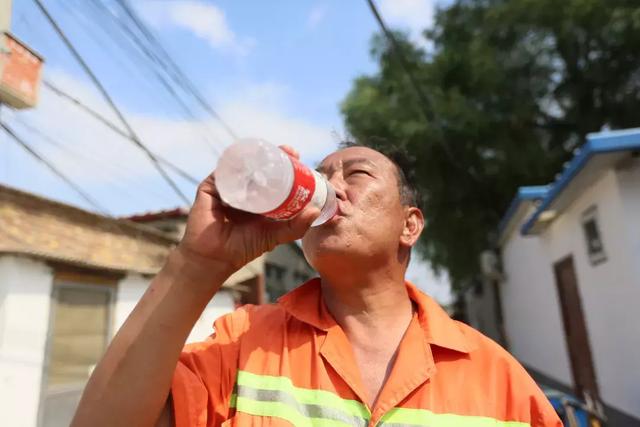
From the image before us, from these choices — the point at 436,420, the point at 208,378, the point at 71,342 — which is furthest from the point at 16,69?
the point at 436,420

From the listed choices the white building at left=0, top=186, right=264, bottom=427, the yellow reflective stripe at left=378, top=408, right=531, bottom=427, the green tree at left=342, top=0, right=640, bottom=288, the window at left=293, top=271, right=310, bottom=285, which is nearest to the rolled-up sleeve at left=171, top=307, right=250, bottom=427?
the yellow reflective stripe at left=378, top=408, right=531, bottom=427

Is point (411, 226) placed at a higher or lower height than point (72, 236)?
lower

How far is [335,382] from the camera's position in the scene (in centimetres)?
132

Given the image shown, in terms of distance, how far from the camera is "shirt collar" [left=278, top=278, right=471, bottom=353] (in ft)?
4.62

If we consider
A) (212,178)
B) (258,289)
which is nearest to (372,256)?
(212,178)

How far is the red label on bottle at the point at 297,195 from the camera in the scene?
1176mm

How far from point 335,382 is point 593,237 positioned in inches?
225

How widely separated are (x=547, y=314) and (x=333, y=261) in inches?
316

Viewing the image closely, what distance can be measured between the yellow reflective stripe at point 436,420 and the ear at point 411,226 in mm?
664

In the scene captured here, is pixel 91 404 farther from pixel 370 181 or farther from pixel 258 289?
pixel 258 289

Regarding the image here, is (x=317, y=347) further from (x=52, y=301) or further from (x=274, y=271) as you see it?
(x=274, y=271)

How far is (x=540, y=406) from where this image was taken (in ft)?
4.06

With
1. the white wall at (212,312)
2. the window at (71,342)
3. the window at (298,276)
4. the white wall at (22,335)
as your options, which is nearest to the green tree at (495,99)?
the white wall at (212,312)

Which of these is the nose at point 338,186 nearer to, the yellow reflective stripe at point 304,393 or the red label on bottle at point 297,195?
the red label on bottle at point 297,195
